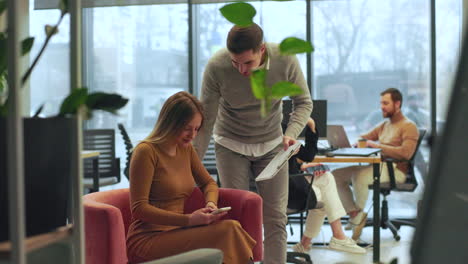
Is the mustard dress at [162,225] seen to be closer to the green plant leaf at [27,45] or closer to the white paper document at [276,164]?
the white paper document at [276,164]

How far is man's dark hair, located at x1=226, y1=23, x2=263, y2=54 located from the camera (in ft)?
8.24

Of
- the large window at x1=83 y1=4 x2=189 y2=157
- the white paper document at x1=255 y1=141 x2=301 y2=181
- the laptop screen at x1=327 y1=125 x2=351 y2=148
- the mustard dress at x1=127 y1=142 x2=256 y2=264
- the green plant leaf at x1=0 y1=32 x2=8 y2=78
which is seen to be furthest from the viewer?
the large window at x1=83 y1=4 x2=189 y2=157

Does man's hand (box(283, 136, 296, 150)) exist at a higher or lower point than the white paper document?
higher

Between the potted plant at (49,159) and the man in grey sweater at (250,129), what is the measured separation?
1.52 meters

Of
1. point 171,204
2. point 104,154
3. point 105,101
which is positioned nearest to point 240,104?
point 171,204

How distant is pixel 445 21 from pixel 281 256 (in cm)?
374

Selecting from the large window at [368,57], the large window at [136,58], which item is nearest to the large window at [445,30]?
the large window at [368,57]

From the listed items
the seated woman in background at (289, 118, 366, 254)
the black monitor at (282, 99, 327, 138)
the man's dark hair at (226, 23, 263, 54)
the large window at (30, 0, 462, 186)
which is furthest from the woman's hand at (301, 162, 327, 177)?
the man's dark hair at (226, 23, 263, 54)

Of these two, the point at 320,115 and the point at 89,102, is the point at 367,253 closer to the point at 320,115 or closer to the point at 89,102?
the point at 320,115

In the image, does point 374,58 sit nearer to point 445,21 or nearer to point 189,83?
point 445,21

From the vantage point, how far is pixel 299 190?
12.3ft

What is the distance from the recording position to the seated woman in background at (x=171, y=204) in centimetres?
219

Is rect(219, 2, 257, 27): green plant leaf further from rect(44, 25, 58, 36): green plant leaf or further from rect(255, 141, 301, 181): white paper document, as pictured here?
rect(255, 141, 301, 181): white paper document

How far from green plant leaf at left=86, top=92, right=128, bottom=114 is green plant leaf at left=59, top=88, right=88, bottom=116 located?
21 mm
